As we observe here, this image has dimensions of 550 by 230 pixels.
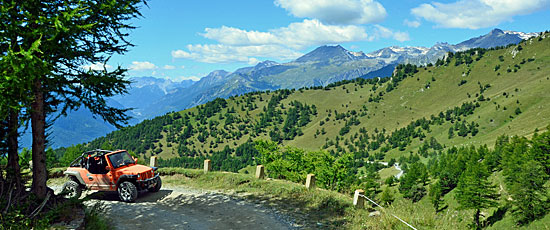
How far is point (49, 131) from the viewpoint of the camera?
951cm

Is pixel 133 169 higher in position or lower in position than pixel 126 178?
higher

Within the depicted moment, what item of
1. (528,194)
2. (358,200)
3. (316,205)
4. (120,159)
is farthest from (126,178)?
→ (528,194)

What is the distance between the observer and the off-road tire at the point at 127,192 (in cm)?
1397

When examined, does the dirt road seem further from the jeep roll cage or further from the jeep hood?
the jeep roll cage

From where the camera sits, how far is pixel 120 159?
590 inches

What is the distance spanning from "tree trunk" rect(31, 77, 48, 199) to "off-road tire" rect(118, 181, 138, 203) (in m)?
4.89

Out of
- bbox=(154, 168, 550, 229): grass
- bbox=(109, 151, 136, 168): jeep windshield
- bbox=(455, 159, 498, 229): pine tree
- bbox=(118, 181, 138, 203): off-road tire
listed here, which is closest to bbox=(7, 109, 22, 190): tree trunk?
bbox=(118, 181, 138, 203): off-road tire

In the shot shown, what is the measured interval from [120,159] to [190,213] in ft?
17.3

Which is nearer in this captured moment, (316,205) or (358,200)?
(358,200)

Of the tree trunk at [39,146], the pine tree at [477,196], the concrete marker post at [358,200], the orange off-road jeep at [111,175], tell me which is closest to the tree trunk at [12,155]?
the tree trunk at [39,146]

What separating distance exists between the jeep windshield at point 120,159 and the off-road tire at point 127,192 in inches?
42.0

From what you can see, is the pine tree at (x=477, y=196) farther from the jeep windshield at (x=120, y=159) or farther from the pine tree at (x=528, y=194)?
the jeep windshield at (x=120, y=159)

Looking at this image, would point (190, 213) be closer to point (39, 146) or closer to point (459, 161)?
point (39, 146)

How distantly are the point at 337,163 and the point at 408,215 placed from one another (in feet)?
110
